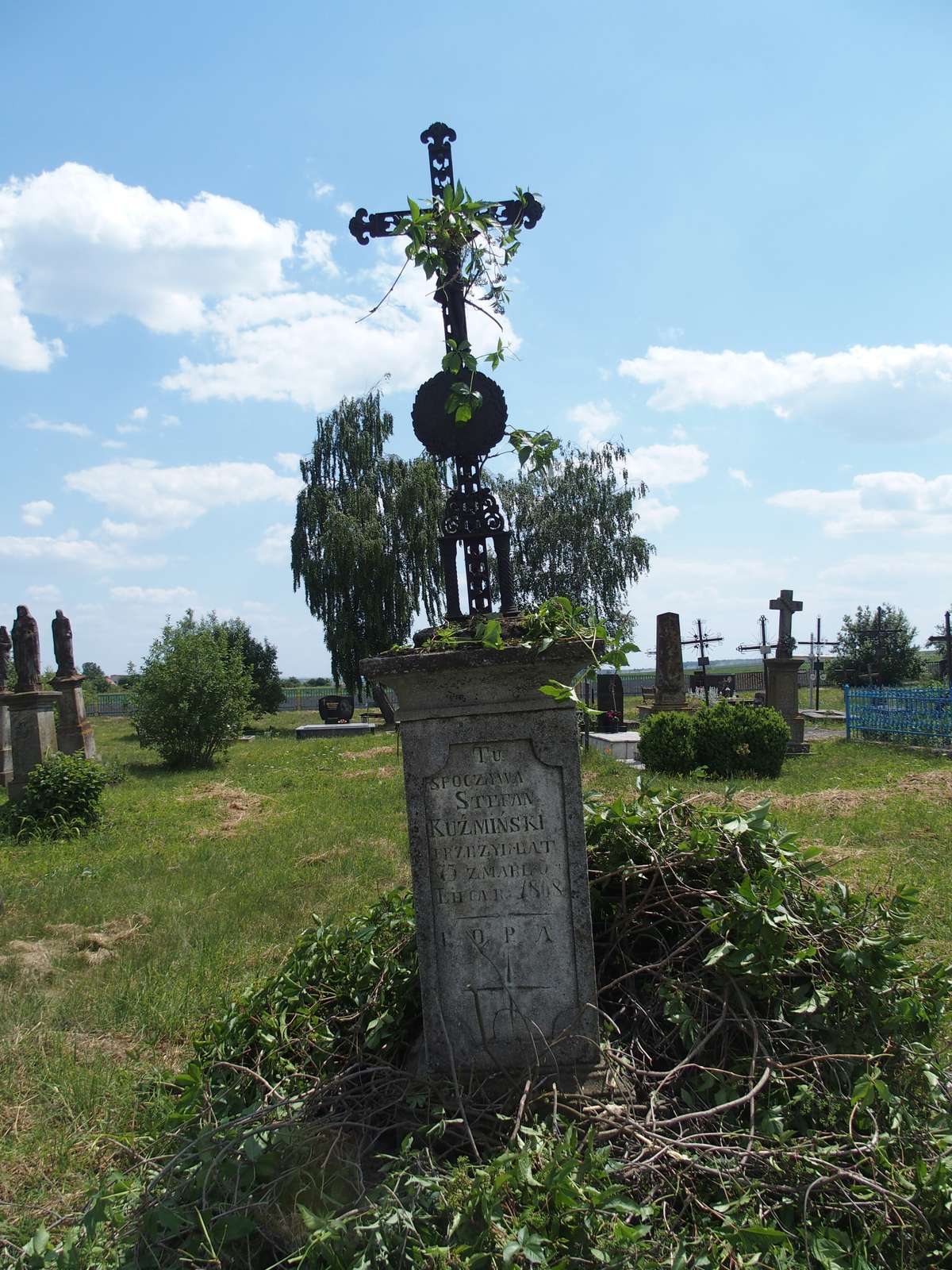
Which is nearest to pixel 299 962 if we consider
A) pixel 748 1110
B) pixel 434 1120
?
pixel 434 1120

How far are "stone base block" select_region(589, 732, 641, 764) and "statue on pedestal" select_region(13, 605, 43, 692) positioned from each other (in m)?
8.36

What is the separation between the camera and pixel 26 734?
1059 centimetres

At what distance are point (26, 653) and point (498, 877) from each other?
9988 millimetres

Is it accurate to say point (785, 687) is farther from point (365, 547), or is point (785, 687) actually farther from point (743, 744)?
point (365, 547)

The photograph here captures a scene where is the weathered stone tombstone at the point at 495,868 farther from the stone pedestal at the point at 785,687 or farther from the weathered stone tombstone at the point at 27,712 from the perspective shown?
the stone pedestal at the point at 785,687

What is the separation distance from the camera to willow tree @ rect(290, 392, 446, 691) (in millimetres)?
25844

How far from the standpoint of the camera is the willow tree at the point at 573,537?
30.2 m

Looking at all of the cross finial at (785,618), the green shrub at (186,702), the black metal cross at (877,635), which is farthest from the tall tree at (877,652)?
the green shrub at (186,702)

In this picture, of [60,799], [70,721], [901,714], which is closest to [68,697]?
[70,721]

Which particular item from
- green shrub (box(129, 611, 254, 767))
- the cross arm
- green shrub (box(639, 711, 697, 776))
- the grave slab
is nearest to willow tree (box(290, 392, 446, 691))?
the grave slab

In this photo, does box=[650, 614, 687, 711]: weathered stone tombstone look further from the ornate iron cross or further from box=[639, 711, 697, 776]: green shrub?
the ornate iron cross

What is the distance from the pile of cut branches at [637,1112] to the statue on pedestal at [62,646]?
1187cm

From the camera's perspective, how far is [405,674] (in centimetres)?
292

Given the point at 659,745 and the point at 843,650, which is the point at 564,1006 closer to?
the point at 659,745
